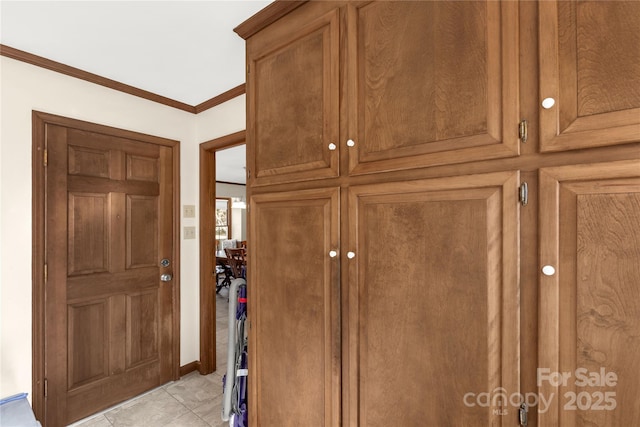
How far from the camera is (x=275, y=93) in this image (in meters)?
1.28

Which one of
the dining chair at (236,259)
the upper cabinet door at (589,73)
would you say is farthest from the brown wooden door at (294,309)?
the dining chair at (236,259)

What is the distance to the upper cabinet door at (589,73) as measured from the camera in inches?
Result: 24.1

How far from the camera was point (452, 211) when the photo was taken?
81cm

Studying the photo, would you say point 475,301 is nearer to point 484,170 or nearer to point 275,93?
point 484,170

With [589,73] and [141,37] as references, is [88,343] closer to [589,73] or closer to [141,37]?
[141,37]

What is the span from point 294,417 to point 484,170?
1.18 m

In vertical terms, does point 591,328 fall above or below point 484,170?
below

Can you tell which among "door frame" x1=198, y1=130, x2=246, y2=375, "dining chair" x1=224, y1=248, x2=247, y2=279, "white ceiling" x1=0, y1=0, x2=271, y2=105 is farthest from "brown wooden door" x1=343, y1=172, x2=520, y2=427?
"dining chair" x1=224, y1=248, x2=247, y2=279

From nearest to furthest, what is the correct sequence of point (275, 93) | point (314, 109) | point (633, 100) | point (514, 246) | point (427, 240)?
point (633, 100)
point (514, 246)
point (427, 240)
point (314, 109)
point (275, 93)

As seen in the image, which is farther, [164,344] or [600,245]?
[164,344]

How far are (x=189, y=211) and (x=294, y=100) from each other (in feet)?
6.19

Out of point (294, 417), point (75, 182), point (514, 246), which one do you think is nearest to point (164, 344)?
point (75, 182)

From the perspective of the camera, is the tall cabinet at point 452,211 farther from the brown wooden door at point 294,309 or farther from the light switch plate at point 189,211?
the light switch plate at point 189,211

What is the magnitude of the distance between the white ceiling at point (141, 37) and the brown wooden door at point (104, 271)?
508 millimetres
